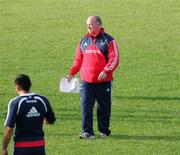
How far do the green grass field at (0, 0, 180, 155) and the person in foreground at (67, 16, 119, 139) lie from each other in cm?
51

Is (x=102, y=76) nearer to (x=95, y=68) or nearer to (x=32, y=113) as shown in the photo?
(x=95, y=68)

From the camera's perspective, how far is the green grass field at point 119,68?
15352 mm

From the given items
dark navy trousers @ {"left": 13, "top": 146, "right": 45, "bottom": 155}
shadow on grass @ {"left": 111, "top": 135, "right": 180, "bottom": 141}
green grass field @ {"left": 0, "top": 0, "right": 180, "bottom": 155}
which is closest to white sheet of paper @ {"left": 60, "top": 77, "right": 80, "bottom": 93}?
green grass field @ {"left": 0, "top": 0, "right": 180, "bottom": 155}

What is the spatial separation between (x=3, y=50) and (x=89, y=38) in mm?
11447

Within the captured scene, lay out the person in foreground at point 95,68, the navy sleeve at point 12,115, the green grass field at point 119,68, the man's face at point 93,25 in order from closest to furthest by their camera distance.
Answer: the navy sleeve at point 12,115
the man's face at point 93,25
the person in foreground at point 95,68
the green grass field at point 119,68

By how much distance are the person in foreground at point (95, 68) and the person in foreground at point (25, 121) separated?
149 inches

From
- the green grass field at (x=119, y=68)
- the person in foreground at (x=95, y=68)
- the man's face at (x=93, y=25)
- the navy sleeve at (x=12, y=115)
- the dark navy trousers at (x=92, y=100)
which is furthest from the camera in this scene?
the green grass field at (x=119, y=68)

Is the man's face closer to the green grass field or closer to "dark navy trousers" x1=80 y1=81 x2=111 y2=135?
"dark navy trousers" x1=80 y1=81 x2=111 y2=135

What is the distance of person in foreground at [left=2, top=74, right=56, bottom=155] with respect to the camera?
11102 mm

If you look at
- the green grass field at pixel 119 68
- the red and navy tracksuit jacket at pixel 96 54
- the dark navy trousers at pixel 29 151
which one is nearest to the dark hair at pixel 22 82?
the dark navy trousers at pixel 29 151

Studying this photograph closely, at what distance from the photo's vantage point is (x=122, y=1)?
116 feet

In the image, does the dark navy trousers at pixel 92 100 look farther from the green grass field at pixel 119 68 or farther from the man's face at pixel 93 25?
the man's face at pixel 93 25

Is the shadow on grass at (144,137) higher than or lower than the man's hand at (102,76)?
lower

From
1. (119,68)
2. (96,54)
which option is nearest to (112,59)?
(96,54)
